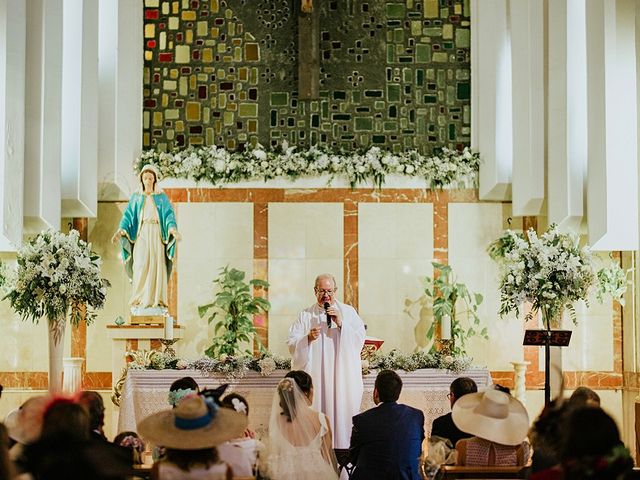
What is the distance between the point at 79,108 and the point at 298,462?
6707 millimetres

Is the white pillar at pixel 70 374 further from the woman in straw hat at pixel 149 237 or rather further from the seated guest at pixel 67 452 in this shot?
the seated guest at pixel 67 452

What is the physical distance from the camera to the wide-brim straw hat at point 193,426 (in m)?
5.55

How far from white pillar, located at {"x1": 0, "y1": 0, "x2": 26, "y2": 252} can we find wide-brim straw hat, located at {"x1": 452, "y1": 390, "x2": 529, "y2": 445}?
6.09 m

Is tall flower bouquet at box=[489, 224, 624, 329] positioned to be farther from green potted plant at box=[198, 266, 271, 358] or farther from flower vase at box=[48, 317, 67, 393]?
flower vase at box=[48, 317, 67, 393]

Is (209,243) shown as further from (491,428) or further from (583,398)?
(583,398)

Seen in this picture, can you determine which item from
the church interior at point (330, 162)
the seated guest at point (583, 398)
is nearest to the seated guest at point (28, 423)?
the seated guest at point (583, 398)

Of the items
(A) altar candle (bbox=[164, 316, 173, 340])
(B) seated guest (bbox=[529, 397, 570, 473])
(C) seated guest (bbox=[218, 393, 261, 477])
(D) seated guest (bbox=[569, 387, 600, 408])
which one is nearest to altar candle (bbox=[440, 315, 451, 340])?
(A) altar candle (bbox=[164, 316, 173, 340])

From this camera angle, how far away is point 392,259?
14.2 m

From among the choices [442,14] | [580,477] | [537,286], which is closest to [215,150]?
[442,14]

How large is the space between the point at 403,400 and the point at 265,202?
413 cm

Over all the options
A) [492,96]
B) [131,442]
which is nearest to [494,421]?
[131,442]

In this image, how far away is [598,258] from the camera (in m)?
13.3

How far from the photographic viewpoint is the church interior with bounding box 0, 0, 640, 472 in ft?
43.3

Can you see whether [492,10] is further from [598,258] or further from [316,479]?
[316,479]
